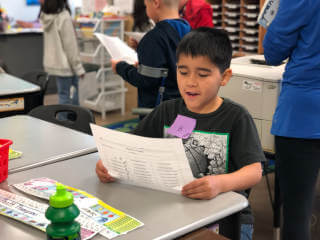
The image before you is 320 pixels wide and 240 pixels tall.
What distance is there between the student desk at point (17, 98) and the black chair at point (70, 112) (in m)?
0.42

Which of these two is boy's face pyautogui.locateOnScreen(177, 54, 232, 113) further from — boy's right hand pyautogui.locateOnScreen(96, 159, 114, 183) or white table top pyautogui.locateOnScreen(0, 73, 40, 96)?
white table top pyautogui.locateOnScreen(0, 73, 40, 96)

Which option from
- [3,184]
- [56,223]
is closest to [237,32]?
[3,184]

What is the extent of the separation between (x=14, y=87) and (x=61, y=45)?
1.57m

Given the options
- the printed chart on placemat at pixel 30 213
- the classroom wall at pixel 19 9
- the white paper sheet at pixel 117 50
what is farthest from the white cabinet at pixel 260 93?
the classroom wall at pixel 19 9

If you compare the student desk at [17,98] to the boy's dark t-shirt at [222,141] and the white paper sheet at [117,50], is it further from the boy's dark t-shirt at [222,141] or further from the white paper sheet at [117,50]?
the boy's dark t-shirt at [222,141]

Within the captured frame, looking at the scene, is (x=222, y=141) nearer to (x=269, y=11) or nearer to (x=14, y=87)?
(x=269, y=11)

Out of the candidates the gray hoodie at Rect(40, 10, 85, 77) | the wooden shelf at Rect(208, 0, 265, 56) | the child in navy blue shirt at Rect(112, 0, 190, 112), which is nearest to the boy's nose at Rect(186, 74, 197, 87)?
the child in navy blue shirt at Rect(112, 0, 190, 112)

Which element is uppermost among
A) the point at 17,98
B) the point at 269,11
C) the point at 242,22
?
the point at 269,11

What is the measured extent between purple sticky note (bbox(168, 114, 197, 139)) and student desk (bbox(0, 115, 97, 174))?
0.37m

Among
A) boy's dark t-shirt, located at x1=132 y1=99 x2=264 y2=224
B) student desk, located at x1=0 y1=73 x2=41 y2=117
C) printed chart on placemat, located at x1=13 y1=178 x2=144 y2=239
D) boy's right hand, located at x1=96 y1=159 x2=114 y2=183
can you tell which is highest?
boy's dark t-shirt, located at x1=132 y1=99 x2=264 y2=224

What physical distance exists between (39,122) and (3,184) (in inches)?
29.0

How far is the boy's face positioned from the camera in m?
1.42

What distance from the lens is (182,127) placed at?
147cm

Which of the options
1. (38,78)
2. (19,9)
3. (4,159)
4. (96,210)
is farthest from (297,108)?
(19,9)
